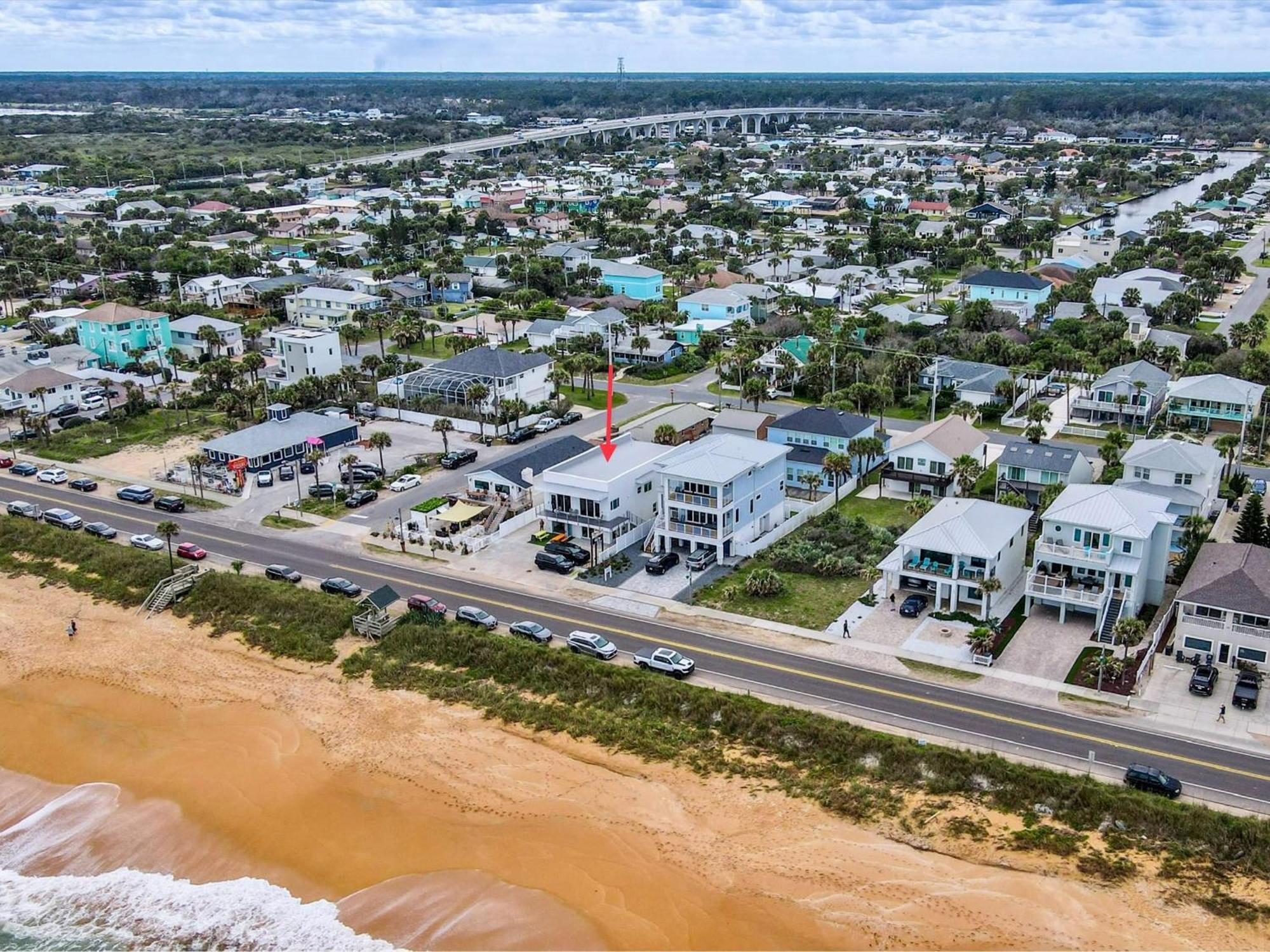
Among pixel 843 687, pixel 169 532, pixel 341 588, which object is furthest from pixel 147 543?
pixel 843 687

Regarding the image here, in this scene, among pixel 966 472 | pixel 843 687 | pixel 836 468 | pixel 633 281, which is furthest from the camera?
pixel 633 281

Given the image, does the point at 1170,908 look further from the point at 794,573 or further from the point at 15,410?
the point at 15,410

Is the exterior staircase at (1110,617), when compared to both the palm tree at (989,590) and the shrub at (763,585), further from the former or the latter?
the shrub at (763,585)

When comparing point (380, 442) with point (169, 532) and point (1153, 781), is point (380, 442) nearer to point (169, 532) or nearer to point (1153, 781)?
point (169, 532)

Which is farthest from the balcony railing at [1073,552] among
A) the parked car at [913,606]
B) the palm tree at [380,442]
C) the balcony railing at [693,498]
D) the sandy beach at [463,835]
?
the palm tree at [380,442]

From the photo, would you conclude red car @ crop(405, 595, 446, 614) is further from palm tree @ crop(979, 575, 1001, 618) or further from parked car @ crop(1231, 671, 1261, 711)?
parked car @ crop(1231, 671, 1261, 711)

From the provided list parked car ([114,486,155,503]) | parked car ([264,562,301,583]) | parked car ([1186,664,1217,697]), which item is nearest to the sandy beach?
parked car ([264,562,301,583])
